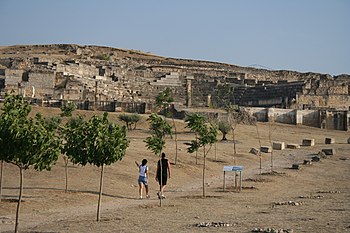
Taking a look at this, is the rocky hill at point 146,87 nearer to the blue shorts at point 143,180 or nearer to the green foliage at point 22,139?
the blue shorts at point 143,180

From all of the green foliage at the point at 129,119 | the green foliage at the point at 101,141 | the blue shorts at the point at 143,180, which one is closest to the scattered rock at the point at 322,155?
the green foliage at the point at 129,119

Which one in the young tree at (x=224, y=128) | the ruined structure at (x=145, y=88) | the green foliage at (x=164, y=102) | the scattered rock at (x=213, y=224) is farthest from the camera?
the ruined structure at (x=145, y=88)

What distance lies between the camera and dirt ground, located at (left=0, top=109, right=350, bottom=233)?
1170cm

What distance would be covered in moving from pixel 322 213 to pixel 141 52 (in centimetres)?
7473

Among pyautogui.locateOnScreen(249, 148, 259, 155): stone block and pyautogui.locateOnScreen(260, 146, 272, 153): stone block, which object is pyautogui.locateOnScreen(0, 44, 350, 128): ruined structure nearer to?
pyautogui.locateOnScreen(260, 146, 272, 153): stone block

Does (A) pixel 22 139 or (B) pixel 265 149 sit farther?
(B) pixel 265 149

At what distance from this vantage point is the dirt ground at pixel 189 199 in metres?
11.7

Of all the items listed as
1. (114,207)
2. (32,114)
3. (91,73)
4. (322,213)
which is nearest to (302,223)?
Answer: (322,213)

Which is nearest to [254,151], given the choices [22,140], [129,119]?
[129,119]

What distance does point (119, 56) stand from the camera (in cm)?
7606

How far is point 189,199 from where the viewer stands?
16.2 m

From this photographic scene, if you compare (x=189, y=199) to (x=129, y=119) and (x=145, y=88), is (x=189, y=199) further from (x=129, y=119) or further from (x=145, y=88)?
(x=145, y=88)

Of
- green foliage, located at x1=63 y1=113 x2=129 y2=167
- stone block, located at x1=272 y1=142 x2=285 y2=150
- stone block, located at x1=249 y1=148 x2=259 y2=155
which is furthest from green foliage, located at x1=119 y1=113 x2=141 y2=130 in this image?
green foliage, located at x1=63 y1=113 x2=129 y2=167

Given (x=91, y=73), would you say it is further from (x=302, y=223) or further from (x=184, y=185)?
(x=302, y=223)
